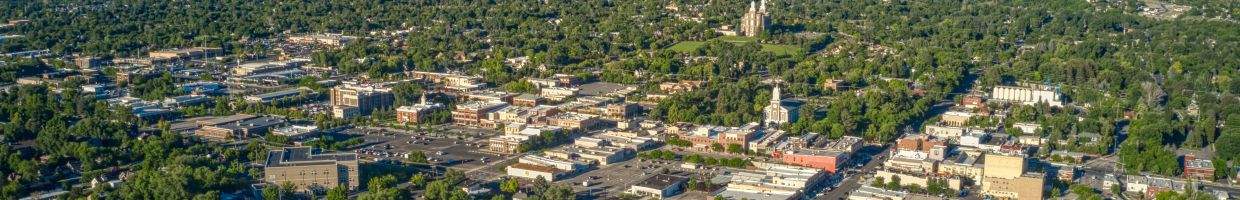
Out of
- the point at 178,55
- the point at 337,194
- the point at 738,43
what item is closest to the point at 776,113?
the point at 337,194

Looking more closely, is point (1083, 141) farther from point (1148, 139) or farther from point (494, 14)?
point (494, 14)

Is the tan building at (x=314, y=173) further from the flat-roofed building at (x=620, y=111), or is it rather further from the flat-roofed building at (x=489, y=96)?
the flat-roofed building at (x=489, y=96)

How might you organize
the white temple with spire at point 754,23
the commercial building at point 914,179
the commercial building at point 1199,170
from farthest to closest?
the white temple with spire at point 754,23 → the commercial building at point 1199,170 → the commercial building at point 914,179

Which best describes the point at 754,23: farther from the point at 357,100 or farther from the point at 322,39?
the point at 357,100

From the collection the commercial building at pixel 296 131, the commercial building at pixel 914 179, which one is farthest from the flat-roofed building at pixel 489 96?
the commercial building at pixel 914 179

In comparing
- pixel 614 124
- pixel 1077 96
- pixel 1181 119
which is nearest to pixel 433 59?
pixel 614 124

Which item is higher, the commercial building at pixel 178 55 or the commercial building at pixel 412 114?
the commercial building at pixel 412 114

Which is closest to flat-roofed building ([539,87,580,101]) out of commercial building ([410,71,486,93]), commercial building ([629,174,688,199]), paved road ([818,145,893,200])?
commercial building ([410,71,486,93])
